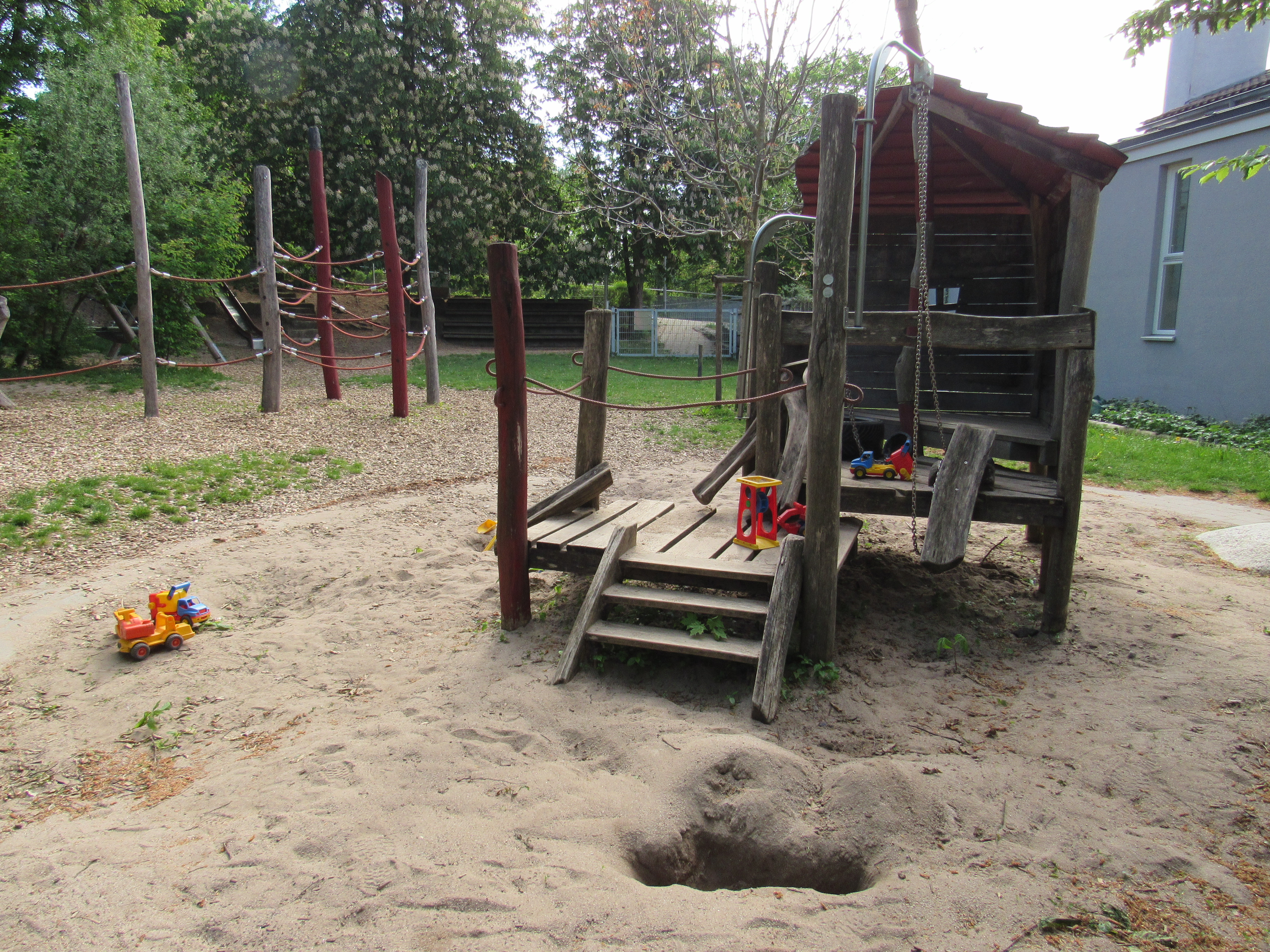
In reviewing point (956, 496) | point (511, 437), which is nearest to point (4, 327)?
point (511, 437)

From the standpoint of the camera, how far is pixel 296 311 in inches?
869

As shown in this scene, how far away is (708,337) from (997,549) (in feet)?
56.8

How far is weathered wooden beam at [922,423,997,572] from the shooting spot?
374 centimetres

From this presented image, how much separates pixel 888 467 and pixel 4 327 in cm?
979

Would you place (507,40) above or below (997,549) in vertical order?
above

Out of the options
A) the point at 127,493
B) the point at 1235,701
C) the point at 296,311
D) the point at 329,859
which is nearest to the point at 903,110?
the point at 1235,701

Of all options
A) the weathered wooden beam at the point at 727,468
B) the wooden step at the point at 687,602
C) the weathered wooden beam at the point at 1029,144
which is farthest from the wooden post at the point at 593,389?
A: the weathered wooden beam at the point at 1029,144

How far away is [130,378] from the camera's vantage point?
1220cm

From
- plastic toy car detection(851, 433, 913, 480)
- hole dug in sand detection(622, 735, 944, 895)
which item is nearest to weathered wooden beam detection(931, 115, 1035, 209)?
plastic toy car detection(851, 433, 913, 480)

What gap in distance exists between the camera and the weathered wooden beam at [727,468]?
4812 mm

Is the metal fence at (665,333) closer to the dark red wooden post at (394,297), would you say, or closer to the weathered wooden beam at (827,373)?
the dark red wooden post at (394,297)

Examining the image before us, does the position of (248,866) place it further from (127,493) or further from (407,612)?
(127,493)

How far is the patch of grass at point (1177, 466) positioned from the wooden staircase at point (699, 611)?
4.55m

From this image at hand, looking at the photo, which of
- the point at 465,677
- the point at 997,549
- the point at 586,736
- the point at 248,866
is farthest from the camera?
the point at 997,549
